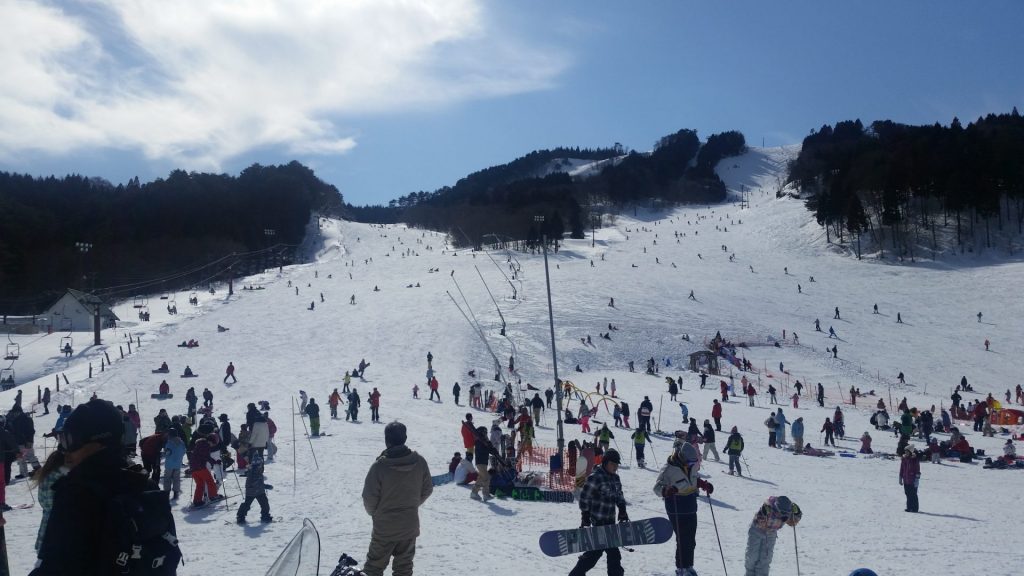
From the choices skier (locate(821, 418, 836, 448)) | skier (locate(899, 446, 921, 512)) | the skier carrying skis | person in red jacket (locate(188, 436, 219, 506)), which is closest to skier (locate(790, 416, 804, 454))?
skier (locate(821, 418, 836, 448))

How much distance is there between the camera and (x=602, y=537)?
614 centimetres

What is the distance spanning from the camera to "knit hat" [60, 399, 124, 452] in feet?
8.73

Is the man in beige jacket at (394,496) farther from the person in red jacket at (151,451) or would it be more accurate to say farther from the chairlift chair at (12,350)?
the chairlift chair at (12,350)

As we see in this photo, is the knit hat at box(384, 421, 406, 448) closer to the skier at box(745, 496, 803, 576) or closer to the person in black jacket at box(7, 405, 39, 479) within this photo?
the skier at box(745, 496, 803, 576)

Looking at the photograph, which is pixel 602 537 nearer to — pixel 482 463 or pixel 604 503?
pixel 604 503

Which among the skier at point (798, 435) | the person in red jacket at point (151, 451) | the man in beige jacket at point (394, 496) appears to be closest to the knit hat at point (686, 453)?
the man in beige jacket at point (394, 496)

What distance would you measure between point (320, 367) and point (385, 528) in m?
28.6

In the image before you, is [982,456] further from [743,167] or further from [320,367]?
[743,167]

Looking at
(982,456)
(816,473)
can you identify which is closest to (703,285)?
(982,456)

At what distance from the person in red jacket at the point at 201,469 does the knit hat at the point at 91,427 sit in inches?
332

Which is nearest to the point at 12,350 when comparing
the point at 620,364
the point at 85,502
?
the point at 620,364

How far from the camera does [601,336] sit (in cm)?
4050

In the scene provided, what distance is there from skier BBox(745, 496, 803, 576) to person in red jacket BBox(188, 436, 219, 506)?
306 inches

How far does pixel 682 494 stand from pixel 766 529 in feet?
2.69
